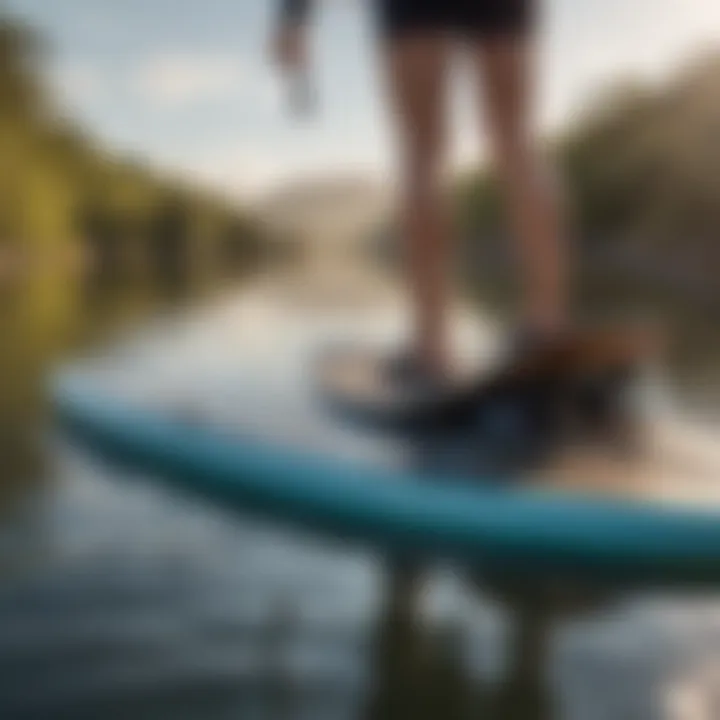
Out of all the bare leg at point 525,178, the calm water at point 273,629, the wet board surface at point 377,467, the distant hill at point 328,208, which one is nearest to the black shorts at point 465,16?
the bare leg at point 525,178

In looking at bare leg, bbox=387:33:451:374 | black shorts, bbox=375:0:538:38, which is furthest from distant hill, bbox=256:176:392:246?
black shorts, bbox=375:0:538:38

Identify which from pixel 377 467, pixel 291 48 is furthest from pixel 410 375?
pixel 291 48

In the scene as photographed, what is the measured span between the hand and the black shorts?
0.10 metres

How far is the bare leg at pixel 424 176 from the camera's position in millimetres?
1106

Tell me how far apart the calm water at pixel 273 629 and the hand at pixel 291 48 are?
343 millimetres

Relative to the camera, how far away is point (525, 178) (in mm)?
1109

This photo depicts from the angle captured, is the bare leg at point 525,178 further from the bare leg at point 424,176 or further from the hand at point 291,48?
the hand at point 291,48

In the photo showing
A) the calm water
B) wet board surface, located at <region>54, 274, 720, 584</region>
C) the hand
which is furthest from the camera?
the hand

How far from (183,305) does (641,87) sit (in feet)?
2.64

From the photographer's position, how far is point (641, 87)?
1193mm

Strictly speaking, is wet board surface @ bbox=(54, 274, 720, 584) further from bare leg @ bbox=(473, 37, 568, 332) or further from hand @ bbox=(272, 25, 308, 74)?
hand @ bbox=(272, 25, 308, 74)

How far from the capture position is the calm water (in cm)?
80

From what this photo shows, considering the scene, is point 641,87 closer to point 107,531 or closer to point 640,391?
point 640,391

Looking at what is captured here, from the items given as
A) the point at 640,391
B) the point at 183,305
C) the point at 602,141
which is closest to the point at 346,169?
the point at 602,141
